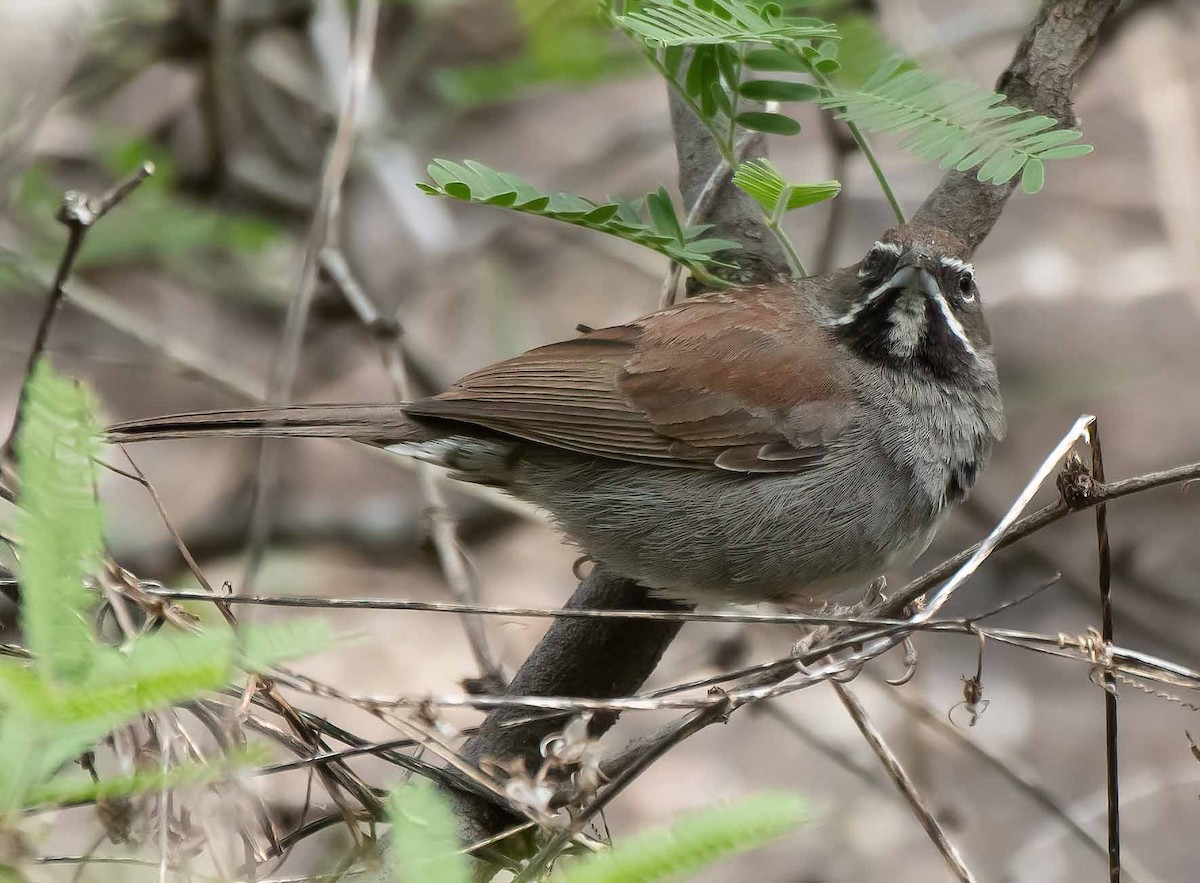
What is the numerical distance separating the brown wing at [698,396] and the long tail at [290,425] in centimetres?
11

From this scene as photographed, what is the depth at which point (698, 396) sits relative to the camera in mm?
3967

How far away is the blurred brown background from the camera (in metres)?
5.65

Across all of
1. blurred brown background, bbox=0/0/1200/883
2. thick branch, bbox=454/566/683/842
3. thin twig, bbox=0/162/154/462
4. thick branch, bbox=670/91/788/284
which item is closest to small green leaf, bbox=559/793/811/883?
thin twig, bbox=0/162/154/462

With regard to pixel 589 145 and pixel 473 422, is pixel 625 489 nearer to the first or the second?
pixel 473 422

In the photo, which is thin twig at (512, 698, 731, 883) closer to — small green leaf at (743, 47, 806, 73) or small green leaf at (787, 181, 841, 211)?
small green leaf at (787, 181, 841, 211)

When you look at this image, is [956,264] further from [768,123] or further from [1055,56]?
[768,123]

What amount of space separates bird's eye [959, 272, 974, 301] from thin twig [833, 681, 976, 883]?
149cm

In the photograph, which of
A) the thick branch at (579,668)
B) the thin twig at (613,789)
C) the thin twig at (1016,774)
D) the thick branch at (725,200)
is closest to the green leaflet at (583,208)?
the thick branch at (725,200)

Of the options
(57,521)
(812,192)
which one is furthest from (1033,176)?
(57,521)

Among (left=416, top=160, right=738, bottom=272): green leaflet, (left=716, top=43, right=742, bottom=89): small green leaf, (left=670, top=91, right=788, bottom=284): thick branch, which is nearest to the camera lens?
(left=416, top=160, right=738, bottom=272): green leaflet

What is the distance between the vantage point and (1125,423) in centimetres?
674

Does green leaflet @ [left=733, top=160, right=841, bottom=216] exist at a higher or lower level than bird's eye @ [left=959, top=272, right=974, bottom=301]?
lower

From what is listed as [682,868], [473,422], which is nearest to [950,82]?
[473,422]

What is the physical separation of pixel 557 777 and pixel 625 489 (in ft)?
3.20
